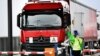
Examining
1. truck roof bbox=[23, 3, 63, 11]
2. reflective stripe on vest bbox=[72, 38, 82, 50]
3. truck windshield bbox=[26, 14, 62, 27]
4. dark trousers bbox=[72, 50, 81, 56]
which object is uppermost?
truck roof bbox=[23, 3, 63, 11]

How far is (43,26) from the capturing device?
1998 cm

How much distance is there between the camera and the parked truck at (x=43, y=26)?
19922 mm

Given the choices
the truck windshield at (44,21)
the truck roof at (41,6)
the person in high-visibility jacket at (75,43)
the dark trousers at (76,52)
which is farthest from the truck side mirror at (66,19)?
the dark trousers at (76,52)

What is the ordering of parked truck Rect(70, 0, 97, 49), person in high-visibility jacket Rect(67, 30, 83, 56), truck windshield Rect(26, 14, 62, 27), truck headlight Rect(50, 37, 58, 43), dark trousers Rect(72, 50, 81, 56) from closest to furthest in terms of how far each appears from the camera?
1. person in high-visibility jacket Rect(67, 30, 83, 56)
2. dark trousers Rect(72, 50, 81, 56)
3. truck windshield Rect(26, 14, 62, 27)
4. truck headlight Rect(50, 37, 58, 43)
5. parked truck Rect(70, 0, 97, 49)

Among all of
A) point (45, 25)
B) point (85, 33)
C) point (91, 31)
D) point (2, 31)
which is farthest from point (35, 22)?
point (91, 31)

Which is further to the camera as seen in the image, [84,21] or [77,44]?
[84,21]

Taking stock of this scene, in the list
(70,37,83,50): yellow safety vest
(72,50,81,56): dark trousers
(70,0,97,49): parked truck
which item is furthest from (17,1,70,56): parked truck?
(70,0,97,49): parked truck

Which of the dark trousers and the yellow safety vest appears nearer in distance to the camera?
the yellow safety vest

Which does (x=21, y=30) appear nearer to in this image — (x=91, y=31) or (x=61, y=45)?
(x=61, y=45)

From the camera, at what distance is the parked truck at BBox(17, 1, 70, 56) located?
65.4 feet

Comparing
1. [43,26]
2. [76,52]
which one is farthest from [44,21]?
[76,52]

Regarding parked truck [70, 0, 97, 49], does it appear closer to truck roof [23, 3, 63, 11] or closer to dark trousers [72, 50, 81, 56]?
truck roof [23, 3, 63, 11]

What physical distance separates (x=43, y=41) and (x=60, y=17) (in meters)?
1.39

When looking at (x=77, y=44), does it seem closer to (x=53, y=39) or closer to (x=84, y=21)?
(x=53, y=39)
